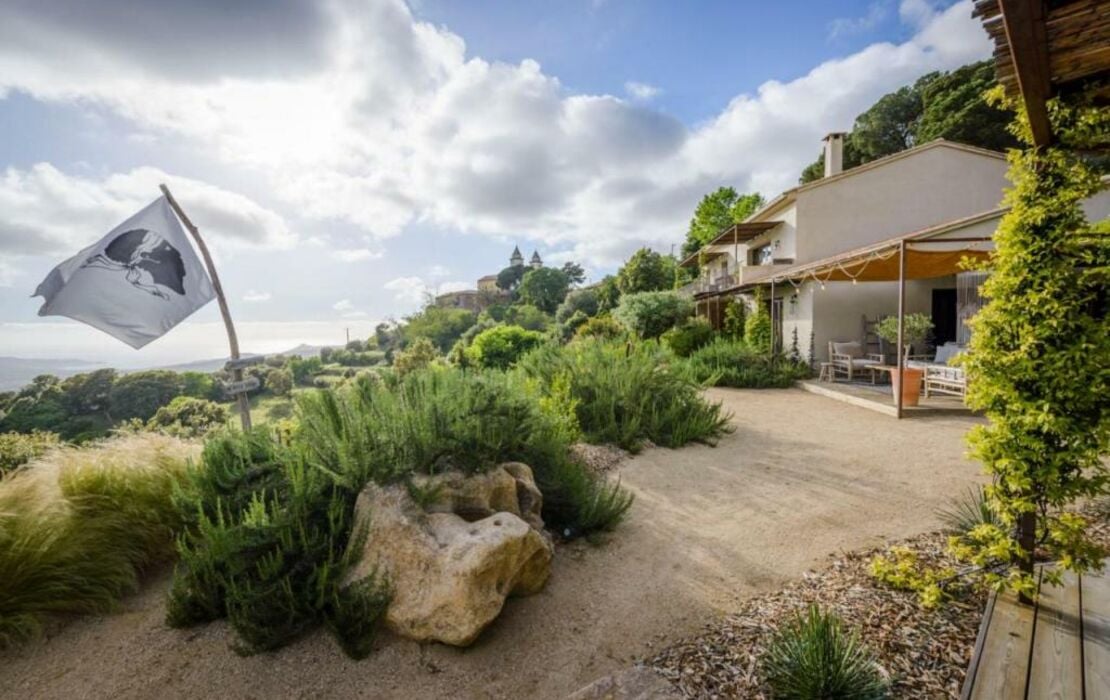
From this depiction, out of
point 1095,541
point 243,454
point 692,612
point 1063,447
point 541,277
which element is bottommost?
point 692,612

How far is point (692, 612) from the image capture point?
2723 millimetres

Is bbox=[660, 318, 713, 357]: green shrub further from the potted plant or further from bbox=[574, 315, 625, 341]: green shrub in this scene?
the potted plant

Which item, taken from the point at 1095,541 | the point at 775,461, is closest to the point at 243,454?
the point at 775,461

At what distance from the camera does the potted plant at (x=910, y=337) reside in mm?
7881

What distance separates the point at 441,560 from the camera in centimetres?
243

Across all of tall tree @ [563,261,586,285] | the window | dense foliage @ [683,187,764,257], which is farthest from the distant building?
the window

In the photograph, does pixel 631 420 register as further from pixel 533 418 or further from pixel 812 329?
pixel 812 329

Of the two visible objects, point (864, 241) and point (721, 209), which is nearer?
point (864, 241)

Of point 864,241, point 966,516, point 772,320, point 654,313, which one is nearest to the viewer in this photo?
point 966,516

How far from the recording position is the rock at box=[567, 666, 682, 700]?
1979 mm

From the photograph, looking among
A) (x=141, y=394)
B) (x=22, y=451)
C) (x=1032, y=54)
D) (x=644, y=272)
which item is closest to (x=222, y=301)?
(x=22, y=451)

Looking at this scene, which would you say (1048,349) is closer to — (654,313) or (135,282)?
(135,282)

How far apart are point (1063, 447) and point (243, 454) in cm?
514

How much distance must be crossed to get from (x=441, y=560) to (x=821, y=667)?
1847 millimetres
